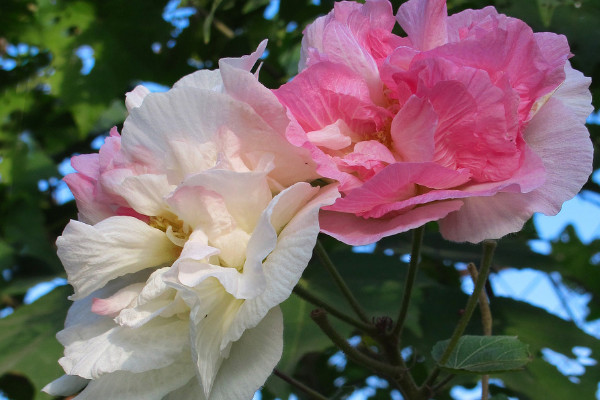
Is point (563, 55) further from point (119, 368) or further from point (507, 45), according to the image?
point (119, 368)

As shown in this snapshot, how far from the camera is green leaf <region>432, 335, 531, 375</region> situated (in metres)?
0.54

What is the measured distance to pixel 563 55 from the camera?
47 centimetres

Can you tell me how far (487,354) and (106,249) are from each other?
32cm

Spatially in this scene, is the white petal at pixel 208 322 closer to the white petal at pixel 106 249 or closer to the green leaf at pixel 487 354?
the white petal at pixel 106 249

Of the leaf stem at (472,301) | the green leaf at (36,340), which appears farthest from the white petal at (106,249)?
the green leaf at (36,340)

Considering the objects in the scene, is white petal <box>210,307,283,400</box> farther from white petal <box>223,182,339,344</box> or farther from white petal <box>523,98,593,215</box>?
white petal <box>523,98,593,215</box>

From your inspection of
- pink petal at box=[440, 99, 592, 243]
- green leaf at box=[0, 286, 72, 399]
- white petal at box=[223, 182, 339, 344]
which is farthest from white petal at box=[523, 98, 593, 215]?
green leaf at box=[0, 286, 72, 399]

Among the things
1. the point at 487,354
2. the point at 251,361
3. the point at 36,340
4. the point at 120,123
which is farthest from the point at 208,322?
the point at 120,123

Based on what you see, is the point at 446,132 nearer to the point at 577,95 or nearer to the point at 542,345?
the point at 577,95

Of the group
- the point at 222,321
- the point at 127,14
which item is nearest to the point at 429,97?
the point at 222,321

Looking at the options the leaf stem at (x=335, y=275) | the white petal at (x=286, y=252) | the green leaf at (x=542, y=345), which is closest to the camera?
the white petal at (x=286, y=252)

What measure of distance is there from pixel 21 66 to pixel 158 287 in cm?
126

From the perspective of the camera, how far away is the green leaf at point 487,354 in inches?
21.1

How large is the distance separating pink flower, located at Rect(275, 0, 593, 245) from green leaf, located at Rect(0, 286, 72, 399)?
0.61 meters
